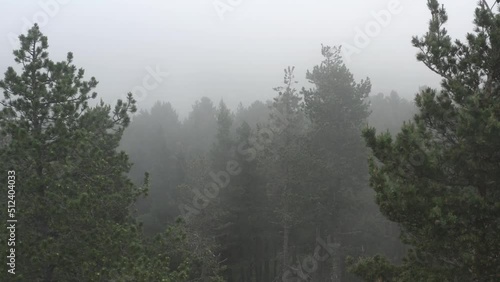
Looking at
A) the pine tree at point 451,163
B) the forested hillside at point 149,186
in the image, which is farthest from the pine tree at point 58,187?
the pine tree at point 451,163

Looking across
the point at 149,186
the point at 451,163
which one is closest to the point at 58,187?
the point at 149,186

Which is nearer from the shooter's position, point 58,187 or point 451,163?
point 451,163

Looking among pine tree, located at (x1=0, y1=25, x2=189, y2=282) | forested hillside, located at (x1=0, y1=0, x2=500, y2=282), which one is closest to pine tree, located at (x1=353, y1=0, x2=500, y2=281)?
forested hillside, located at (x1=0, y1=0, x2=500, y2=282)

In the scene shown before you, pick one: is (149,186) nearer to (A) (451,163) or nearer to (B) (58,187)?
(B) (58,187)

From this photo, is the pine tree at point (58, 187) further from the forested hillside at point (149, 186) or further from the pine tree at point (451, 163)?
the pine tree at point (451, 163)

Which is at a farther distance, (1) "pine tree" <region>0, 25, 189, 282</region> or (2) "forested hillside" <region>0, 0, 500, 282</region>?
(1) "pine tree" <region>0, 25, 189, 282</region>

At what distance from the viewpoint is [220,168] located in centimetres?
2750

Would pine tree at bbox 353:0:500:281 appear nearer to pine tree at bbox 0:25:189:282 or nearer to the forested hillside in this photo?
the forested hillside

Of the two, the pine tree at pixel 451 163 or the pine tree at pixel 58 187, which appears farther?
the pine tree at pixel 58 187

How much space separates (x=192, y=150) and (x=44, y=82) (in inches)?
1446

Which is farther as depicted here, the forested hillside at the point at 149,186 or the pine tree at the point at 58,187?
the pine tree at the point at 58,187

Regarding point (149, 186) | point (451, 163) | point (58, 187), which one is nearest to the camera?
point (451, 163)

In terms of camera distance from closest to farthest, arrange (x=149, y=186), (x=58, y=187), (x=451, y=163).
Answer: (x=451, y=163) → (x=58, y=187) → (x=149, y=186)

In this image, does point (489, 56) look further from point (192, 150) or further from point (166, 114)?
point (166, 114)
